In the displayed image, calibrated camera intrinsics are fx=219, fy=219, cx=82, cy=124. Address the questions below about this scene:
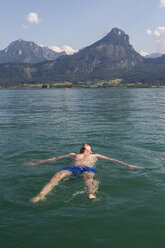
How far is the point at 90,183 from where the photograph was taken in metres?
10.2

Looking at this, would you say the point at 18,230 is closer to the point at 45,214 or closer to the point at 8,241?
the point at 8,241

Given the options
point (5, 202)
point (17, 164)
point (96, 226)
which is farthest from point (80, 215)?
point (17, 164)

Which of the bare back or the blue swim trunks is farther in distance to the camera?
the bare back

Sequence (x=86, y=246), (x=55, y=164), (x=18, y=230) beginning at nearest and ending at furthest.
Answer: (x=86, y=246), (x=18, y=230), (x=55, y=164)

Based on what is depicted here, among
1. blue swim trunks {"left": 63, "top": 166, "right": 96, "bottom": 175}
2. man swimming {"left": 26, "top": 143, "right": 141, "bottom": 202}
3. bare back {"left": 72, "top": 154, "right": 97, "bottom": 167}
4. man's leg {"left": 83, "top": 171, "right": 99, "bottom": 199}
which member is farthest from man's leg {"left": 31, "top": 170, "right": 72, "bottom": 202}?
bare back {"left": 72, "top": 154, "right": 97, "bottom": 167}

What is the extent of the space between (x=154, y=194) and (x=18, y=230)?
588cm

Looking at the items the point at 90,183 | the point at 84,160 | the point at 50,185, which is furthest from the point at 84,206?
the point at 84,160

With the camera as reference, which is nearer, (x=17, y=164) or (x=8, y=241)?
(x=8, y=241)

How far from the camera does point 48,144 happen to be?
18.2m

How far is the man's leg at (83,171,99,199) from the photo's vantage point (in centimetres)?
947

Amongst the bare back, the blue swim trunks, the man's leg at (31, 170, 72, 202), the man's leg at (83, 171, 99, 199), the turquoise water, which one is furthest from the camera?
the bare back

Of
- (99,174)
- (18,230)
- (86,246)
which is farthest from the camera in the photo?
(99,174)

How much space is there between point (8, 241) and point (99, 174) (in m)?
6.28

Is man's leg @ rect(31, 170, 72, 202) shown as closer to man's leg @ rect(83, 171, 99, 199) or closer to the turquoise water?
the turquoise water
